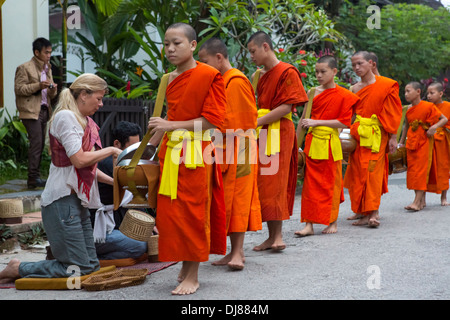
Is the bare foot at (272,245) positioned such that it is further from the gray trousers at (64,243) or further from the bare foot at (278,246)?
the gray trousers at (64,243)

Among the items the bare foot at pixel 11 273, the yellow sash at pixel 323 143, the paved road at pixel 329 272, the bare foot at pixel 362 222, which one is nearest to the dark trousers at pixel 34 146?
the paved road at pixel 329 272

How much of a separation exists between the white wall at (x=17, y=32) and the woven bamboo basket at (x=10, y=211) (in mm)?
3489

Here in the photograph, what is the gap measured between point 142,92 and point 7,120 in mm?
2062

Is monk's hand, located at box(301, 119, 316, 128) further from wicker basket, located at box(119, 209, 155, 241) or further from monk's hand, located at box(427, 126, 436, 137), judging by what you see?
monk's hand, located at box(427, 126, 436, 137)

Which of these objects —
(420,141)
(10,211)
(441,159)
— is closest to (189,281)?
(10,211)

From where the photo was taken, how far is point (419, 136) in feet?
30.7

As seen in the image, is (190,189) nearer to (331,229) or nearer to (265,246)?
(265,246)

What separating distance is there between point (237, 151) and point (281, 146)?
0.89m

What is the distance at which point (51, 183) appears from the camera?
188 inches

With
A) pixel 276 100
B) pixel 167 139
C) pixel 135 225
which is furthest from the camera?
pixel 276 100

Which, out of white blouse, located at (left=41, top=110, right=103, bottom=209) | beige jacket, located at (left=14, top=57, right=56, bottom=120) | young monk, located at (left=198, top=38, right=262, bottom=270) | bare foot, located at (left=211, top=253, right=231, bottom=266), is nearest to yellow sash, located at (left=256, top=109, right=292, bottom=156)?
young monk, located at (left=198, top=38, right=262, bottom=270)

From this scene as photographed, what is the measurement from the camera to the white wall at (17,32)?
9484 millimetres
